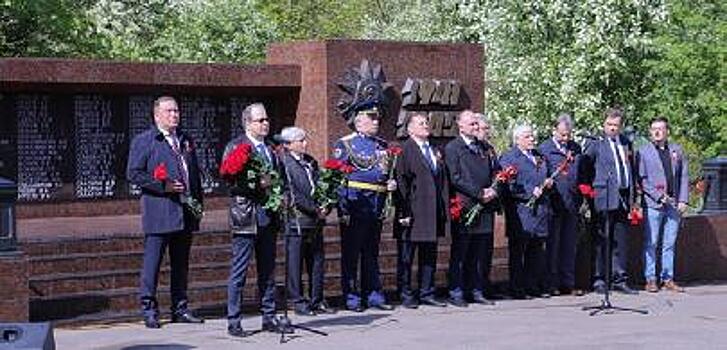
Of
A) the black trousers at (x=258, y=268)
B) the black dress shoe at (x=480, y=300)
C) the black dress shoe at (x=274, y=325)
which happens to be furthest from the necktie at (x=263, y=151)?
the black dress shoe at (x=480, y=300)

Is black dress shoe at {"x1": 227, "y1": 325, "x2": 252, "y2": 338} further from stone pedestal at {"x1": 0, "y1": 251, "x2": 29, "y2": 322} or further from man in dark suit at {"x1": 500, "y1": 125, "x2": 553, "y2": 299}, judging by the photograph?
man in dark suit at {"x1": 500, "y1": 125, "x2": 553, "y2": 299}

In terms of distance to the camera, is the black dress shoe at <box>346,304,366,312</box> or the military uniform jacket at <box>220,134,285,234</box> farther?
the black dress shoe at <box>346,304,366,312</box>

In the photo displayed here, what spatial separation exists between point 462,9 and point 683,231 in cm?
1435

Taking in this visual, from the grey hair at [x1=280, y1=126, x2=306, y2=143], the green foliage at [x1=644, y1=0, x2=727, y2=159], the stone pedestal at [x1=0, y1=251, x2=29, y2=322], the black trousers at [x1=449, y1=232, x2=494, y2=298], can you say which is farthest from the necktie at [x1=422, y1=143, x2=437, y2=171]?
the green foliage at [x1=644, y1=0, x2=727, y2=159]

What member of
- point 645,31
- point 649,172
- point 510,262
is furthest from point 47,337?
point 645,31

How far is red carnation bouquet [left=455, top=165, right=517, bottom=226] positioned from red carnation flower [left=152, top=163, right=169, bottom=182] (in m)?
3.34

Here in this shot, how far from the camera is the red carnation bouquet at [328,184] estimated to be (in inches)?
511

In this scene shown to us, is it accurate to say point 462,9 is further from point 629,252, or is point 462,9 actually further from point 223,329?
point 223,329

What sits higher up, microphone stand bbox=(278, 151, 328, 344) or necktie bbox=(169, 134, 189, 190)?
necktie bbox=(169, 134, 189, 190)

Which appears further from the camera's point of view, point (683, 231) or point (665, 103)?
point (665, 103)

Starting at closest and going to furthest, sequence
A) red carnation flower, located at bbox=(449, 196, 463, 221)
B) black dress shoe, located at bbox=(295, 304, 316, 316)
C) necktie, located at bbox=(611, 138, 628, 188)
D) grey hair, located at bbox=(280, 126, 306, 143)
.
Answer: grey hair, located at bbox=(280, 126, 306, 143)
black dress shoe, located at bbox=(295, 304, 316, 316)
red carnation flower, located at bbox=(449, 196, 463, 221)
necktie, located at bbox=(611, 138, 628, 188)

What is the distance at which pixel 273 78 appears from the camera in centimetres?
1800

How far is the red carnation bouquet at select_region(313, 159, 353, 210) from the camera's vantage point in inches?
511

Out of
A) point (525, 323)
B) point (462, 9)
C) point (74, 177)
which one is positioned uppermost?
point (462, 9)
